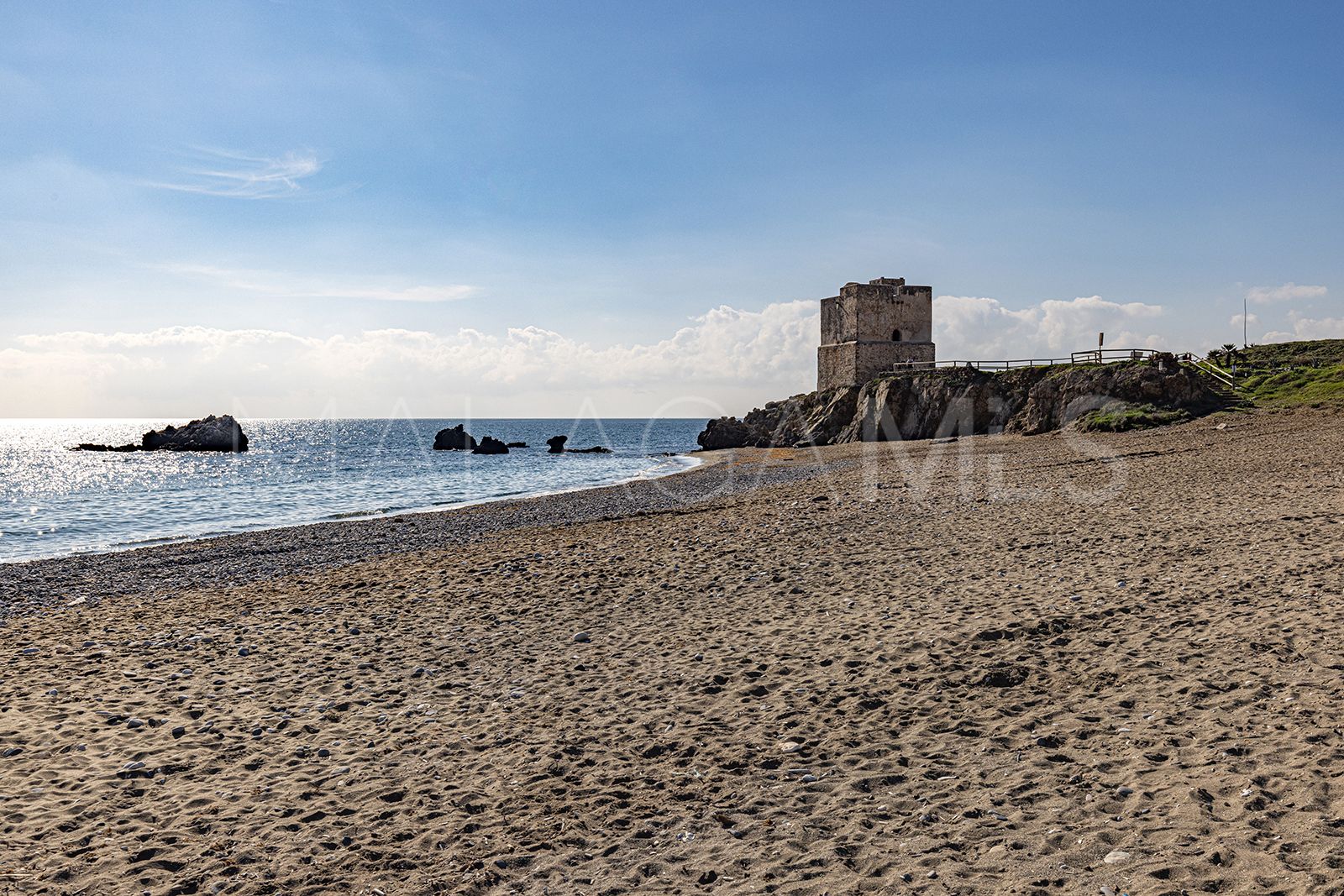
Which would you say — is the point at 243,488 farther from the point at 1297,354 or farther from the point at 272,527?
the point at 1297,354

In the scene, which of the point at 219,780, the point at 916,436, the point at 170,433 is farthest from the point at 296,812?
the point at 170,433

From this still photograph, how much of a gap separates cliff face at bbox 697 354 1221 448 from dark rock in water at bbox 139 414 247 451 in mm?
67663

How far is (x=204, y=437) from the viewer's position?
329 feet

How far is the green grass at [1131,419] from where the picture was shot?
124 ft

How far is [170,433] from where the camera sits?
104812 mm

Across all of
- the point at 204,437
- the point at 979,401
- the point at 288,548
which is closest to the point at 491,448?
the point at 204,437

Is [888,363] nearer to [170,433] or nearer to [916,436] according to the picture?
[916,436]

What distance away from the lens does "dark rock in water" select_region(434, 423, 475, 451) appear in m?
A: 94.3

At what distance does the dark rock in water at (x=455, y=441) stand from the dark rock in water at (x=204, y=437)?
26791 millimetres

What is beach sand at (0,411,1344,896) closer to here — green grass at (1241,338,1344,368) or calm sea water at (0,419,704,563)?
calm sea water at (0,419,704,563)

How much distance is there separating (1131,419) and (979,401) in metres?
13.1

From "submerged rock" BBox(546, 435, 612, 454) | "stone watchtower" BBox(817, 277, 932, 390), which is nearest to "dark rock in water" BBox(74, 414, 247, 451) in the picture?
"submerged rock" BBox(546, 435, 612, 454)

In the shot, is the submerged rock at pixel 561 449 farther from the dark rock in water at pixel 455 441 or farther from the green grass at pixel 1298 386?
the green grass at pixel 1298 386

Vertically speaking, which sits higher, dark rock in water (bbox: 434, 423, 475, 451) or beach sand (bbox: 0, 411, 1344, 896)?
dark rock in water (bbox: 434, 423, 475, 451)
